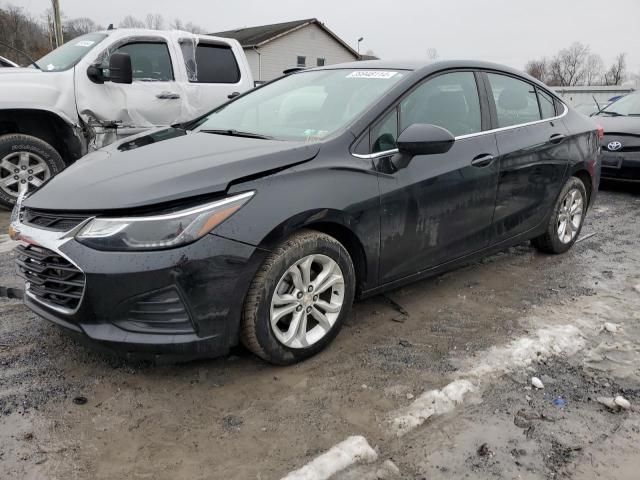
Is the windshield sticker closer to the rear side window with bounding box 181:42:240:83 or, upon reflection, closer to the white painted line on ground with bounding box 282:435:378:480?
the white painted line on ground with bounding box 282:435:378:480

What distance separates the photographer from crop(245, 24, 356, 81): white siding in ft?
110

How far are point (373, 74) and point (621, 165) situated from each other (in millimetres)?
5678

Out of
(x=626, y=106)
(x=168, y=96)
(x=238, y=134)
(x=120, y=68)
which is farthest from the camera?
(x=626, y=106)

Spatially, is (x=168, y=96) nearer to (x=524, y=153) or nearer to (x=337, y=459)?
(x=524, y=153)

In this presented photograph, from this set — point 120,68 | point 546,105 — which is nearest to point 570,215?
point 546,105

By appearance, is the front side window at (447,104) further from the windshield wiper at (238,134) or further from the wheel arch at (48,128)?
the wheel arch at (48,128)

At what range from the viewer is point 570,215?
16.1 feet

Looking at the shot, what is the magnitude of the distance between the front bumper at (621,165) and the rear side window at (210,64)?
542 centimetres

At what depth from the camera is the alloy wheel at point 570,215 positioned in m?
4.79

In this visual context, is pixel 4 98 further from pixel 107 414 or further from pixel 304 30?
pixel 304 30

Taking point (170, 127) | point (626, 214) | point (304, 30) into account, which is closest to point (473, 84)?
point (170, 127)

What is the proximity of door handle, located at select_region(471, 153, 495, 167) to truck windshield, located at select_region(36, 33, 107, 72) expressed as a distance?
4.83 m

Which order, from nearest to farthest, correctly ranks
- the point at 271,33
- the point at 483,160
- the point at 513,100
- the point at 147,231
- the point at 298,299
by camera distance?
1. the point at 147,231
2. the point at 298,299
3. the point at 483,160
4. the point at 513,100
5. the point at 271,33

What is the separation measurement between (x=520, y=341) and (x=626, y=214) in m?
4.51
